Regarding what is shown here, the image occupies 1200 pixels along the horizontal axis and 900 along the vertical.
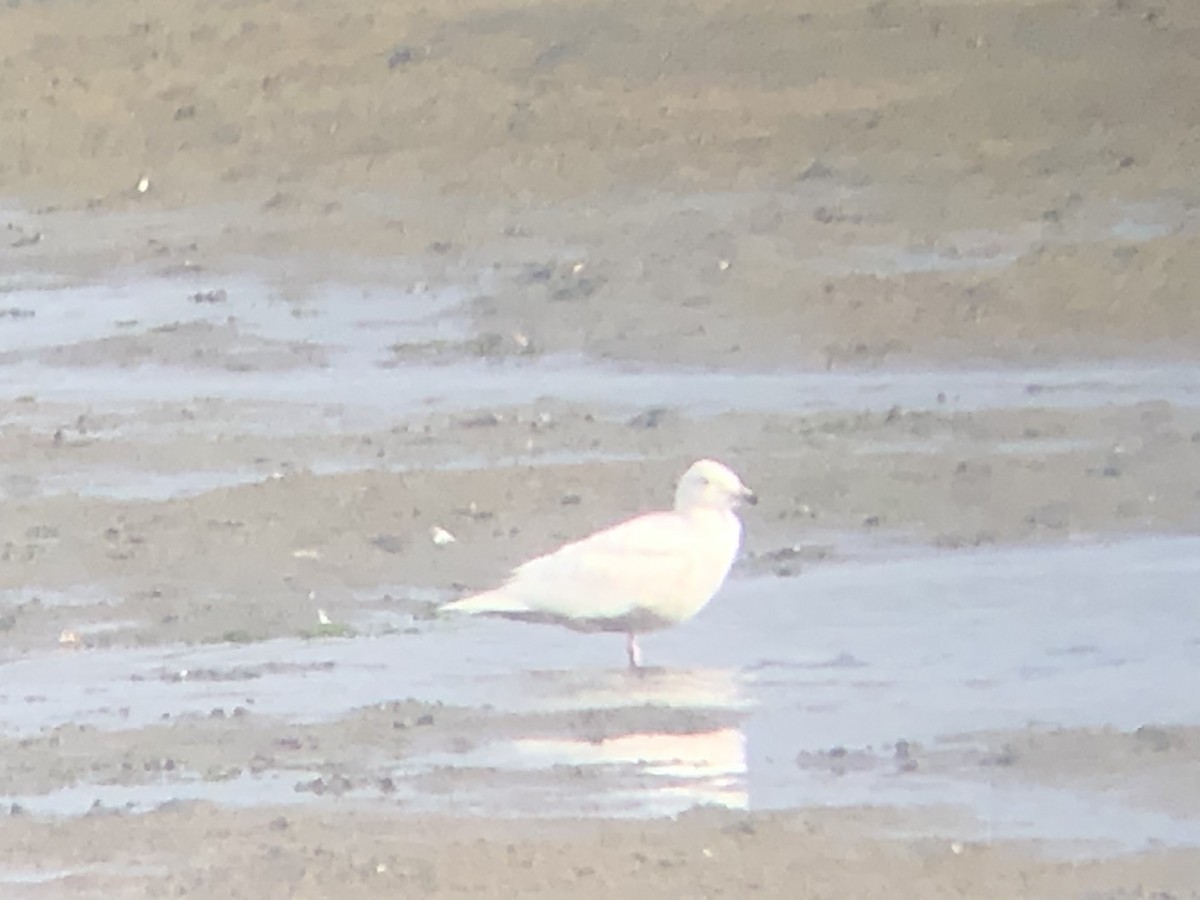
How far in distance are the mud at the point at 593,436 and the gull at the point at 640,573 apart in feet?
0.55

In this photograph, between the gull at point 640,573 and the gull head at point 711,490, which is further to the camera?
the gull head at point 711,490

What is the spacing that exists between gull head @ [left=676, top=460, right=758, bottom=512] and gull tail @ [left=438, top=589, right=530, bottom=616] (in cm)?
55

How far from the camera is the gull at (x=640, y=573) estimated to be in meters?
7.05

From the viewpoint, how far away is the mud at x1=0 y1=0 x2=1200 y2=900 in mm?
6031

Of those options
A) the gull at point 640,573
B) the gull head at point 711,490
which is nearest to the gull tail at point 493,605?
the gull at point 640,573

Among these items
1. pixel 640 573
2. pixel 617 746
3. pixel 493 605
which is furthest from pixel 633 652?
pixel 617 746

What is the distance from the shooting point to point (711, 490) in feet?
23.7

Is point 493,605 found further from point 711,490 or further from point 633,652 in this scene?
point 711,490

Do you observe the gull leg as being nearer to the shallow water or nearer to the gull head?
the shallow water

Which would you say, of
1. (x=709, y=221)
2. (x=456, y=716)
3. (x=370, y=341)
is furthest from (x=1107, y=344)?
(x=456, y=716)

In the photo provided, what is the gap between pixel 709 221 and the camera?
11461 mm

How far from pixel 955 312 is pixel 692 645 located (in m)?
3.49

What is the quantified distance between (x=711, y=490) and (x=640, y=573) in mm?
355

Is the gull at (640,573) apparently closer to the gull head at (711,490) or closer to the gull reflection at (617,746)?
the gull head at (711,490)
